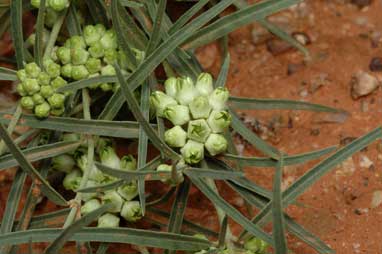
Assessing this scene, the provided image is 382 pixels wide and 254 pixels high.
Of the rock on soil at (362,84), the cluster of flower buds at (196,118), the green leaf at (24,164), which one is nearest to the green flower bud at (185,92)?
the cluster of flower buds at (196,118)

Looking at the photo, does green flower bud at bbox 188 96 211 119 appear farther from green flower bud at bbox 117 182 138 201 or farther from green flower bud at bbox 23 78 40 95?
green flower bud at bbox 23 78 40 95

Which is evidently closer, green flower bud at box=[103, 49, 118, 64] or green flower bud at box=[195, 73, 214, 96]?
green flower bud at box=[195, 73, 214, 96]

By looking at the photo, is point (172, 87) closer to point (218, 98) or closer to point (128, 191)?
point (218, 98)

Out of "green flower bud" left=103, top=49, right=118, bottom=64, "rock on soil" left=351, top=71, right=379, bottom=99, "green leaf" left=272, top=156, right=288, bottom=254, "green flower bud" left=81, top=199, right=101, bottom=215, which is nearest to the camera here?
"green leaf" left=272, top=156, right=288, bottom=254

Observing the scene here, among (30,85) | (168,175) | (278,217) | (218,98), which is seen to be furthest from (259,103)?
(30,85)

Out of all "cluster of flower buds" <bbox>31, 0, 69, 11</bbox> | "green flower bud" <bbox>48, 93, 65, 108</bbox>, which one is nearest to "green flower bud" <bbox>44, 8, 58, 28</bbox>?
"cluster of flower buds" <bbox>31, 0, 69, 11</bbox>

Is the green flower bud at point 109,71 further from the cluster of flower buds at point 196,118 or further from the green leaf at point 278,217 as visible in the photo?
the green leaf at point 278,217
